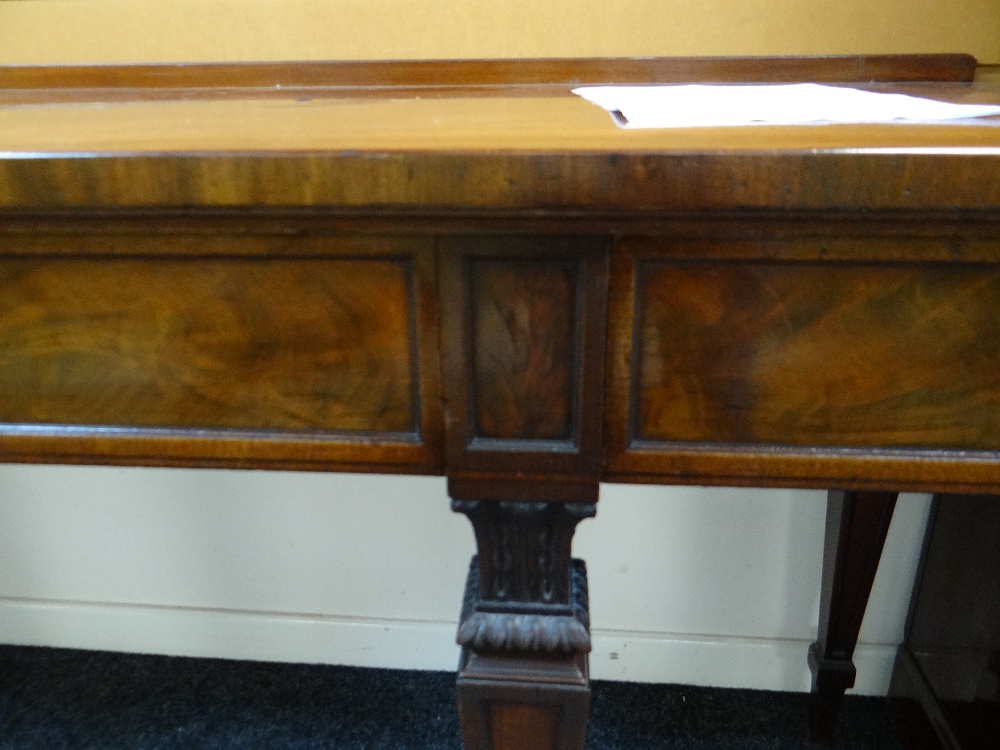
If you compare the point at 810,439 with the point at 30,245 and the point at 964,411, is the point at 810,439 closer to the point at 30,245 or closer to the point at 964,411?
the point at 964,411

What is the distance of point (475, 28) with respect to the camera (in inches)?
27.0

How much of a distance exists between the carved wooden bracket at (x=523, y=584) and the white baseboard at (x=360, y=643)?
0.63 m

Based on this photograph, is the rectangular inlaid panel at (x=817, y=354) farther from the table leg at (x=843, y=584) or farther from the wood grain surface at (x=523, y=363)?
the table leg at (x=843, y=584)

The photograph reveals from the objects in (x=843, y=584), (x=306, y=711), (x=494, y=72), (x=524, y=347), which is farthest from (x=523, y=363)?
(x=306, y=711)

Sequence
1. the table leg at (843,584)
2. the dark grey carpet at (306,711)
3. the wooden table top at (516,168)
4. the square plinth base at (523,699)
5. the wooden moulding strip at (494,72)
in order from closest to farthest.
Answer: the wooden table top at (516,168), the square plinth base at (523,699), the wooden moulding strip at (494,72), the table leg at (843,584), the dark grey carpet at (306,711)

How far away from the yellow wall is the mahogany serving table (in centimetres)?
34

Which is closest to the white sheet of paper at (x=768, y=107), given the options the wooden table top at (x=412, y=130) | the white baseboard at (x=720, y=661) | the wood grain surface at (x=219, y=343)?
the wooden table top at (x=412, y=130)

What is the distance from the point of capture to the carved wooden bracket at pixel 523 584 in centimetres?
36

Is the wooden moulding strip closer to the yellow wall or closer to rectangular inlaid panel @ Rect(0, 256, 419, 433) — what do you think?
the yellow wall

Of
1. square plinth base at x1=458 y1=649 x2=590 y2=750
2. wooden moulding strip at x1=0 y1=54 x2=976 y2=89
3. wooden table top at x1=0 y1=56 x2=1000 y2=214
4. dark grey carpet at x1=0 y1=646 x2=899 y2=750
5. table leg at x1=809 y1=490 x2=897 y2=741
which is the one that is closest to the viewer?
wooden table top at x1=0 y1=56 x2=1000 y2=214

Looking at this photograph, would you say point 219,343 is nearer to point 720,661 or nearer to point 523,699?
point 523,699

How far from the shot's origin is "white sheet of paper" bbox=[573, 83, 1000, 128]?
34cm

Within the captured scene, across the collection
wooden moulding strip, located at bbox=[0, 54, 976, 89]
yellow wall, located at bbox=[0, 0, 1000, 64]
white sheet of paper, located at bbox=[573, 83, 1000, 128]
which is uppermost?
yellow wall, located at bbox=[0, 0, 1000, 64]

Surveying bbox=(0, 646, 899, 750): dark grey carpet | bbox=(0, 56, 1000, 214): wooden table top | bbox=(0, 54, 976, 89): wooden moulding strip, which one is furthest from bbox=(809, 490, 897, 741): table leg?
bbox=(0, 56, 1000, 214): wooden table top
